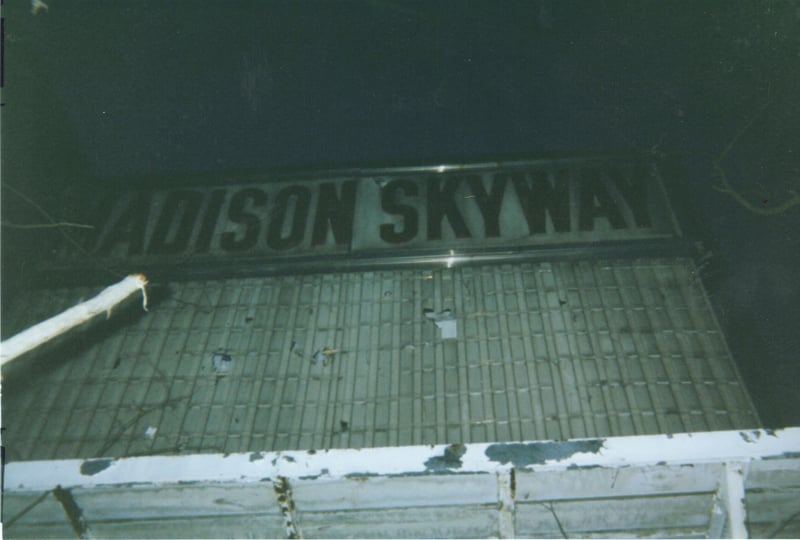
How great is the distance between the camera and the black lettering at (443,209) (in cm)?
449

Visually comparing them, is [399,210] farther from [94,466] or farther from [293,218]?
[94,466]

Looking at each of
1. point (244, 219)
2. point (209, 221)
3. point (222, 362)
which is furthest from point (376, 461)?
point (209, 221)

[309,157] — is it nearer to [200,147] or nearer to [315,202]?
[315,202]

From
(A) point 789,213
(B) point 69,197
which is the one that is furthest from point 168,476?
(A) point 789,213

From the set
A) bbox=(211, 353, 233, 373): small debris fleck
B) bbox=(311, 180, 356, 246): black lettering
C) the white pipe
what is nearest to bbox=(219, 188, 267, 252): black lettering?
bbox=(311, 180, 356, 246): black lettering

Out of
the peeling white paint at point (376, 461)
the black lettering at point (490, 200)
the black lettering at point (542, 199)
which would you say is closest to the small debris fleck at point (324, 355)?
the peeling white paint at point (376, 461)

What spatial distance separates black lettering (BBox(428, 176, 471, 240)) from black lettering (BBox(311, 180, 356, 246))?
92cm

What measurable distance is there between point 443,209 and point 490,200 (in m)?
0.56

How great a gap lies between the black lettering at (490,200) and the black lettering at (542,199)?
192mm

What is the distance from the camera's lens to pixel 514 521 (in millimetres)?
2650

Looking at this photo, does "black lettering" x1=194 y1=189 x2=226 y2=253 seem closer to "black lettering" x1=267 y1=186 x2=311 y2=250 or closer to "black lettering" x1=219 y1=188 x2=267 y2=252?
"black lettering" x1=219 y1=188 x2=267 y2=252

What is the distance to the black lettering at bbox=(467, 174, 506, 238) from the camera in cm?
447

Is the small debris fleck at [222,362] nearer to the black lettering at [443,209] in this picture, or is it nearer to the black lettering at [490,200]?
the black lettering at [443,209]

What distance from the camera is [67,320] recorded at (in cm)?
338
